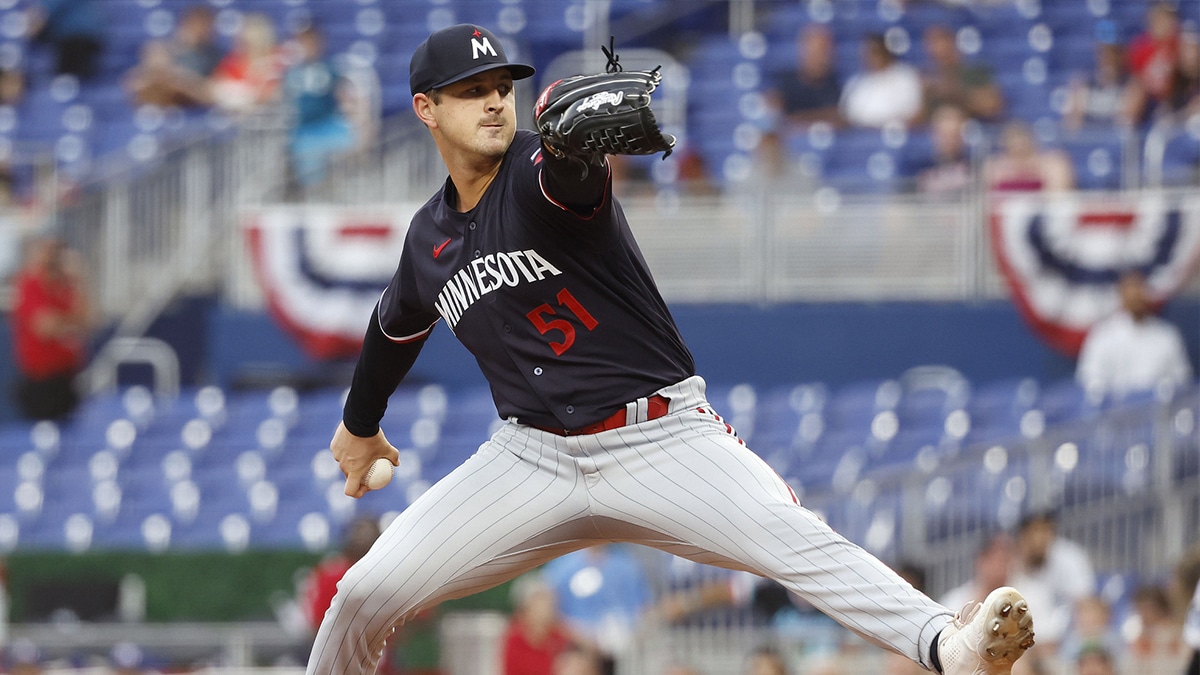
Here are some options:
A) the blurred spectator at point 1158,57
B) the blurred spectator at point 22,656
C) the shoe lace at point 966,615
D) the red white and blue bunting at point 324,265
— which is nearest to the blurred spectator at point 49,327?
the red white and blue bunting at point 324,265

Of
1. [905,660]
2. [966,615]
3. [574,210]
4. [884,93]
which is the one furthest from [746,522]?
[884,93]

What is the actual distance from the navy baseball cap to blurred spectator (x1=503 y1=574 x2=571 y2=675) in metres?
4.31

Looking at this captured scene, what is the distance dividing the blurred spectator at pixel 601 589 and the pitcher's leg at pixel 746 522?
172 inches

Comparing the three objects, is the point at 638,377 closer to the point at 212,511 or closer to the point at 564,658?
the point at 564,658

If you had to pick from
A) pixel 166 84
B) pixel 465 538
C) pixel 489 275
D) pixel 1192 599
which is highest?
pixel 166 84

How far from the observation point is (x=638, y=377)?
4.43 m

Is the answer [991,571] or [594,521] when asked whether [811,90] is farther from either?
[594,521]

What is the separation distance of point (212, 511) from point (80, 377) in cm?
209

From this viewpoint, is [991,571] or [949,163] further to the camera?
[949,163]

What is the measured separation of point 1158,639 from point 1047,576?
2.76 ft

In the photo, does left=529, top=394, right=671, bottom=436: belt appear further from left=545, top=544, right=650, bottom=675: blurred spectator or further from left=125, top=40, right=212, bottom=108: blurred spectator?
left=125, top=40, right=212, bottom=108: blurred spectator

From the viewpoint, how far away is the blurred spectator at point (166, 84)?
13727mm

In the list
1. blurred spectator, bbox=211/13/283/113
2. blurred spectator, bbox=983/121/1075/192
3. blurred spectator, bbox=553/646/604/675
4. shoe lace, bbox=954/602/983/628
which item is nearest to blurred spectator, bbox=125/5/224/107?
blurred spectator, bbox=211/13/283/113

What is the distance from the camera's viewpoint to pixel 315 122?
1258 centimetres
